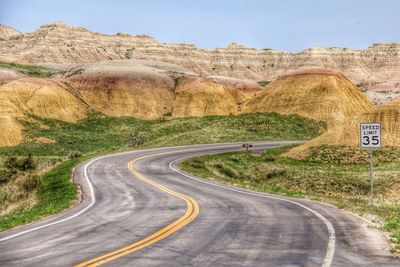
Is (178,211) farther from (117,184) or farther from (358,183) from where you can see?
(358,183)

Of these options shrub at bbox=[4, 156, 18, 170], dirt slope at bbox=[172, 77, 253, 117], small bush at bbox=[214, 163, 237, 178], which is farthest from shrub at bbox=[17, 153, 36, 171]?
dirt slope at bbox=[172, 77, 253, 117]

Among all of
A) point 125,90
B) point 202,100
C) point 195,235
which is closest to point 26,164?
point 195,235

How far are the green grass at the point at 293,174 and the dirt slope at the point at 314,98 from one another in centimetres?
4018

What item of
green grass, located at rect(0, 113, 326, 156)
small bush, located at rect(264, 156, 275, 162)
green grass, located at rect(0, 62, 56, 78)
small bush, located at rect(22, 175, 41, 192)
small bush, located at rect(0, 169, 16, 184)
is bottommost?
small bush, located at rect(0, 169, 16, 184)

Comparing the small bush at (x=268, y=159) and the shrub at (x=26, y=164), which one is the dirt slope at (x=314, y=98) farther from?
the shrub at (x=26, y=164)

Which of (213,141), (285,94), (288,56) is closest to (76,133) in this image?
(213,141)

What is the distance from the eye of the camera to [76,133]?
80688mm

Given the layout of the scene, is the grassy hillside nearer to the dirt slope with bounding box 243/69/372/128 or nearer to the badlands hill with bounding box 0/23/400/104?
the dirt slope with bounding box 243/69/372/128

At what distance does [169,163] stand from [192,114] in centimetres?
6340

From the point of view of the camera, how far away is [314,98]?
90.8m

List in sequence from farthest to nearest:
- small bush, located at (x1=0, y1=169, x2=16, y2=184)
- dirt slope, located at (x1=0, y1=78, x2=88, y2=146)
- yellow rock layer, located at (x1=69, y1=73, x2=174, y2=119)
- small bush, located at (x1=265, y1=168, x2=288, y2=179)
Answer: yellow rock layer, located at (x1=69, y1=73, x2=174, y2=119), dirt slope, located at (x1=0, y1=78, x2=88, y2=146), small bush, located at (x1=0, y1=169, x2=16, y2=184), small bush, located at (x1=265, y1=168, x2=288, y2=179)

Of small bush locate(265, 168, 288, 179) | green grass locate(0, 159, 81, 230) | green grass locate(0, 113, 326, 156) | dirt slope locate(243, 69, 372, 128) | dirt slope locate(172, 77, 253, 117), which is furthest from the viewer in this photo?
dirt slope locate(172, 77, 253, 117)

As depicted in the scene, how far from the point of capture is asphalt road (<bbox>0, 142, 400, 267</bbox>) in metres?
9.01

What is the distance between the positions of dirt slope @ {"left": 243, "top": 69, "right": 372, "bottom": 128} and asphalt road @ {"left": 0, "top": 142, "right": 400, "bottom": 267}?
6848 cm
